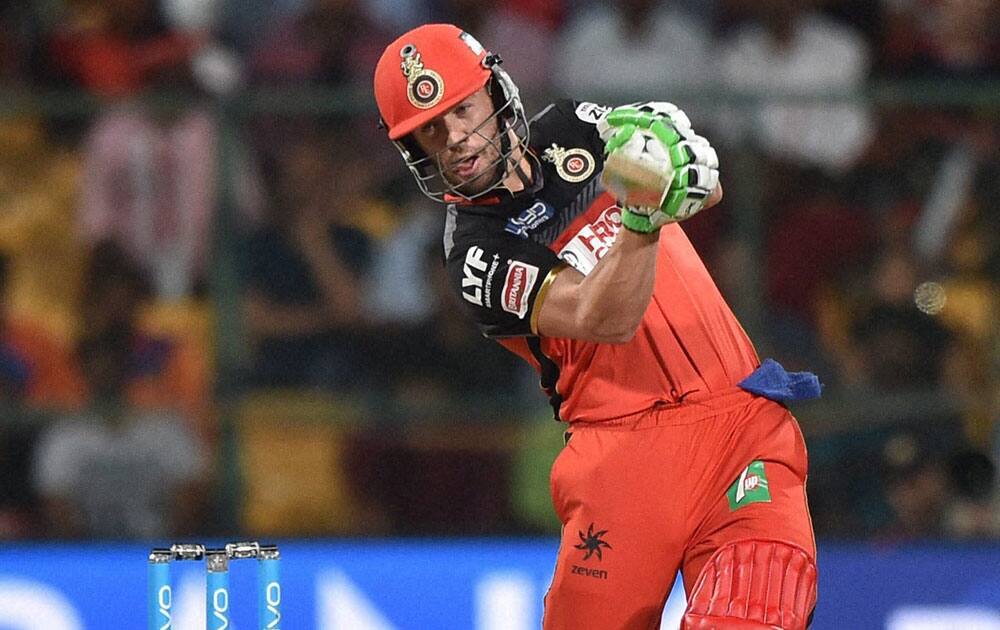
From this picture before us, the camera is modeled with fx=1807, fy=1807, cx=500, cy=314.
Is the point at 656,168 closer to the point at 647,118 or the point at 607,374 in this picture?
the point at 647,118

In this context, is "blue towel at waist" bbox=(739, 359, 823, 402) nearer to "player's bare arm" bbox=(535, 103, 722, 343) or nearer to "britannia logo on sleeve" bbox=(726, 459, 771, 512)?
"britannia logo on sleeve" bbox=(726, 459, 771, 512)

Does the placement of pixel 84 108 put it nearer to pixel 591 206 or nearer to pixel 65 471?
pixel 65 471

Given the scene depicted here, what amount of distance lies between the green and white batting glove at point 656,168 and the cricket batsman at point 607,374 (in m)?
0.26

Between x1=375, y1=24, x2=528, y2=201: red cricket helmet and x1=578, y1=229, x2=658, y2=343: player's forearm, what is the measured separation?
535 mm

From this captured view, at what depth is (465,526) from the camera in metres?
6.91

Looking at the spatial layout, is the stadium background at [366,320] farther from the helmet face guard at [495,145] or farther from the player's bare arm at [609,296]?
the player's bare arm at [609,296]

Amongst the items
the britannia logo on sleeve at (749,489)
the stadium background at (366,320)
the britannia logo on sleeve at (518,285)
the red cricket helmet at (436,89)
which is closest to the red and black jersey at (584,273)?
the britannia logo on sleeve at (518,285)

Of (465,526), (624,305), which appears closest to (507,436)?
(465,526)

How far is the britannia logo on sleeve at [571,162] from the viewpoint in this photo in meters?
4.59

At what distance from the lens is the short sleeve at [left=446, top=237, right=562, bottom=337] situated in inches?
170

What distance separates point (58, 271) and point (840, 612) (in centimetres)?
334

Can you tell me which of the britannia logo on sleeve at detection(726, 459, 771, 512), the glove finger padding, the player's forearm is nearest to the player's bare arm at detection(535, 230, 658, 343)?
the player's forearm

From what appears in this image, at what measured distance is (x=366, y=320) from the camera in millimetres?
7039

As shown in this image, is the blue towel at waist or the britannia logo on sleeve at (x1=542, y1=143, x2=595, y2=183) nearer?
the blue towel at waist
